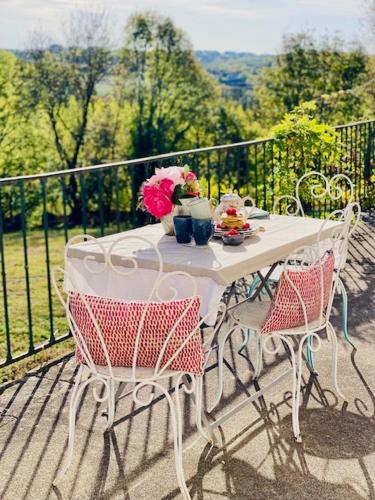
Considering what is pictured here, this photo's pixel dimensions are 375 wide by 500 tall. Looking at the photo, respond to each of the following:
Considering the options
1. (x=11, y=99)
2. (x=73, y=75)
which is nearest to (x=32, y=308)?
(x=11, y=99)

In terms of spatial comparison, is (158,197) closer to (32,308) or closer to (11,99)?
(32,308)

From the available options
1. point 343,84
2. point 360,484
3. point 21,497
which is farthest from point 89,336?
point 343,84

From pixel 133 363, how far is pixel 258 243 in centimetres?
107

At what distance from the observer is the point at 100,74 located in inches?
1394

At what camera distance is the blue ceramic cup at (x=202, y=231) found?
3518mm

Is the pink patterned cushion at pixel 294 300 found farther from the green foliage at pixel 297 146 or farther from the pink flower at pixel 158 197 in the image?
the green foliage at pixel 297 146

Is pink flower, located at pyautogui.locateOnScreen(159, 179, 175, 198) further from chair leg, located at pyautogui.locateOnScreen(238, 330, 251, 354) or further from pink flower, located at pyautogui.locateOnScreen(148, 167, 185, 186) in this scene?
chair leg, located at pyautogui.locateOnScreen(238, 330, 251, 354)

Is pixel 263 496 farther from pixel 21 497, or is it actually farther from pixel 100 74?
pixel 100 74

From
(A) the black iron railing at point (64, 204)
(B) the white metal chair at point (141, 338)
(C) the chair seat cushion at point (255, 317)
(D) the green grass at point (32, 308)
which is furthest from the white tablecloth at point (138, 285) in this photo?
(D) the green grass at point (32, 308)

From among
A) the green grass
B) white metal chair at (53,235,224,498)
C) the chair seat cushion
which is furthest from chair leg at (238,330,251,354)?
white metal chair at (53,235,224,498)

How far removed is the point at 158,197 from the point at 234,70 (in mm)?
96093

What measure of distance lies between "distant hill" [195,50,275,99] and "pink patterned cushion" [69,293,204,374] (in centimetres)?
3978

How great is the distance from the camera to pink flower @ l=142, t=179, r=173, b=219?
3.63 metres

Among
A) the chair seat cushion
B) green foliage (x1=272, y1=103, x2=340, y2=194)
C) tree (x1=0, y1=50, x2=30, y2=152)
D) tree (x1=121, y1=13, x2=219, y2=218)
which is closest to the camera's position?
the chair seat cushion
